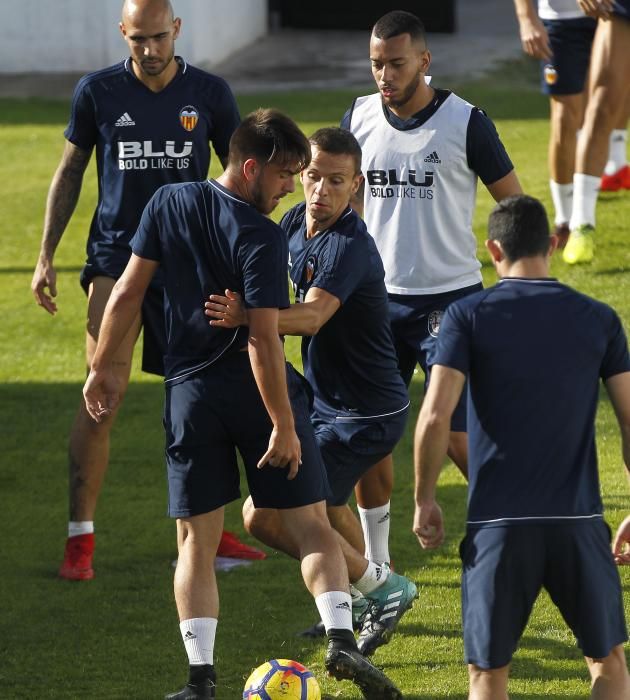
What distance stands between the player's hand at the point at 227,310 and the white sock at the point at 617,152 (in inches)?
320

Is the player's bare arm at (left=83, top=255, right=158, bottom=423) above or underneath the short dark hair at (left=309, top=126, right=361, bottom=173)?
underneath

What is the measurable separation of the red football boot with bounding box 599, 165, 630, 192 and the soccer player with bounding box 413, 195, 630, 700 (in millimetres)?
8680

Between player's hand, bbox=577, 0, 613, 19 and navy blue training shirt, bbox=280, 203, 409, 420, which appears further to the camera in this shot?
player's hand, bbox=577, 0, 613, 19

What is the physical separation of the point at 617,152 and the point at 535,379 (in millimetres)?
8864

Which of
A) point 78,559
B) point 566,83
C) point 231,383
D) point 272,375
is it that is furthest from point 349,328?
point 566,83

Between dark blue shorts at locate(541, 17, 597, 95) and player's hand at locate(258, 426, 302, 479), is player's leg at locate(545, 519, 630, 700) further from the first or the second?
dark blue shorts at locate(541, 17, 597, 95)

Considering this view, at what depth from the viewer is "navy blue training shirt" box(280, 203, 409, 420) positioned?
5625 mm

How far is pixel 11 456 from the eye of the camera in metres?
8.83

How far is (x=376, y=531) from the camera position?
6.45 m

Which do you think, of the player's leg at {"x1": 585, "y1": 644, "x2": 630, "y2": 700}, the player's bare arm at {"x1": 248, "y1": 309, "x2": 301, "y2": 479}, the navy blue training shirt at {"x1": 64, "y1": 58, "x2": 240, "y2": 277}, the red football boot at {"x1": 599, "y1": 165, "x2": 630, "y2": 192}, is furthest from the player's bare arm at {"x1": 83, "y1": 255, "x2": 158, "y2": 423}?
the red football boot at {"x1": 599, "y1": 165, "x2": 630, "y2": 192}

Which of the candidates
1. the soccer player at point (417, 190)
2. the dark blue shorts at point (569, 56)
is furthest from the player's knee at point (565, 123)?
the soccer player at point (417, 190)

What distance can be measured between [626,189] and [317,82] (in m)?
7.86

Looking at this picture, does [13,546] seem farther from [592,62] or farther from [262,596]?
[592,62]

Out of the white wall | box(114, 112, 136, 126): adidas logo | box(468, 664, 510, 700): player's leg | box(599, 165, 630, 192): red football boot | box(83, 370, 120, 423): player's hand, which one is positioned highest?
box(114, 112, 136, 126): adidas logo
